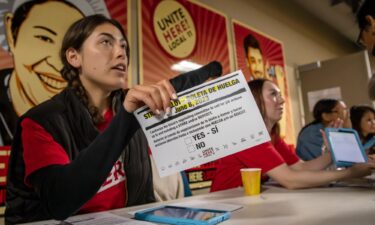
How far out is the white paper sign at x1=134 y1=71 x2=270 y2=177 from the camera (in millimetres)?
541

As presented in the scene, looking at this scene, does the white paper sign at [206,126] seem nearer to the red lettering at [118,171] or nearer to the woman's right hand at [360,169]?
the red lettering at [118,171]

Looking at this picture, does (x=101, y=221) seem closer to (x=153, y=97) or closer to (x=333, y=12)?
(x=153, y=97)

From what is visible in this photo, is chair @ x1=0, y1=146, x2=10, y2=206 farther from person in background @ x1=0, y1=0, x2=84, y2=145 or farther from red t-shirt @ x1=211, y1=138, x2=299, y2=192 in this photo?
red t-shirt @ x1=211, y1=138, x2=299, y2=192

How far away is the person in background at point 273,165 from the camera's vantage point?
38.3 inches

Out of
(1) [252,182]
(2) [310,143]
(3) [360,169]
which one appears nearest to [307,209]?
(1) [252,182]

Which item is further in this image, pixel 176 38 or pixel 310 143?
pixel 310 143

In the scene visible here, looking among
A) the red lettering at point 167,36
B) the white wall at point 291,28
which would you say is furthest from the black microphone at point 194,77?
the white wall at point 291,28

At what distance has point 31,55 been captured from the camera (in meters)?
1.17

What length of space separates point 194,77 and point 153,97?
0.20 m

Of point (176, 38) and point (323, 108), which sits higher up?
point (176, 38)

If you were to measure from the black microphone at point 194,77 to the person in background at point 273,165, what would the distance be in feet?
1.39

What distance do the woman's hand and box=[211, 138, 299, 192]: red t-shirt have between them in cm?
60

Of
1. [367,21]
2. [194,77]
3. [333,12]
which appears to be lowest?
[194,77]

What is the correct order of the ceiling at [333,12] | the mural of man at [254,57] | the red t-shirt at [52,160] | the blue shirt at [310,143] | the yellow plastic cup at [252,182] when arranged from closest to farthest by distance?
the red t-shirt at [52,160] < the yellow plastic cup at [252,182] < the blue shirt at [310,143] < the mural of man at [254,57] < the ceiling at [333,12]
